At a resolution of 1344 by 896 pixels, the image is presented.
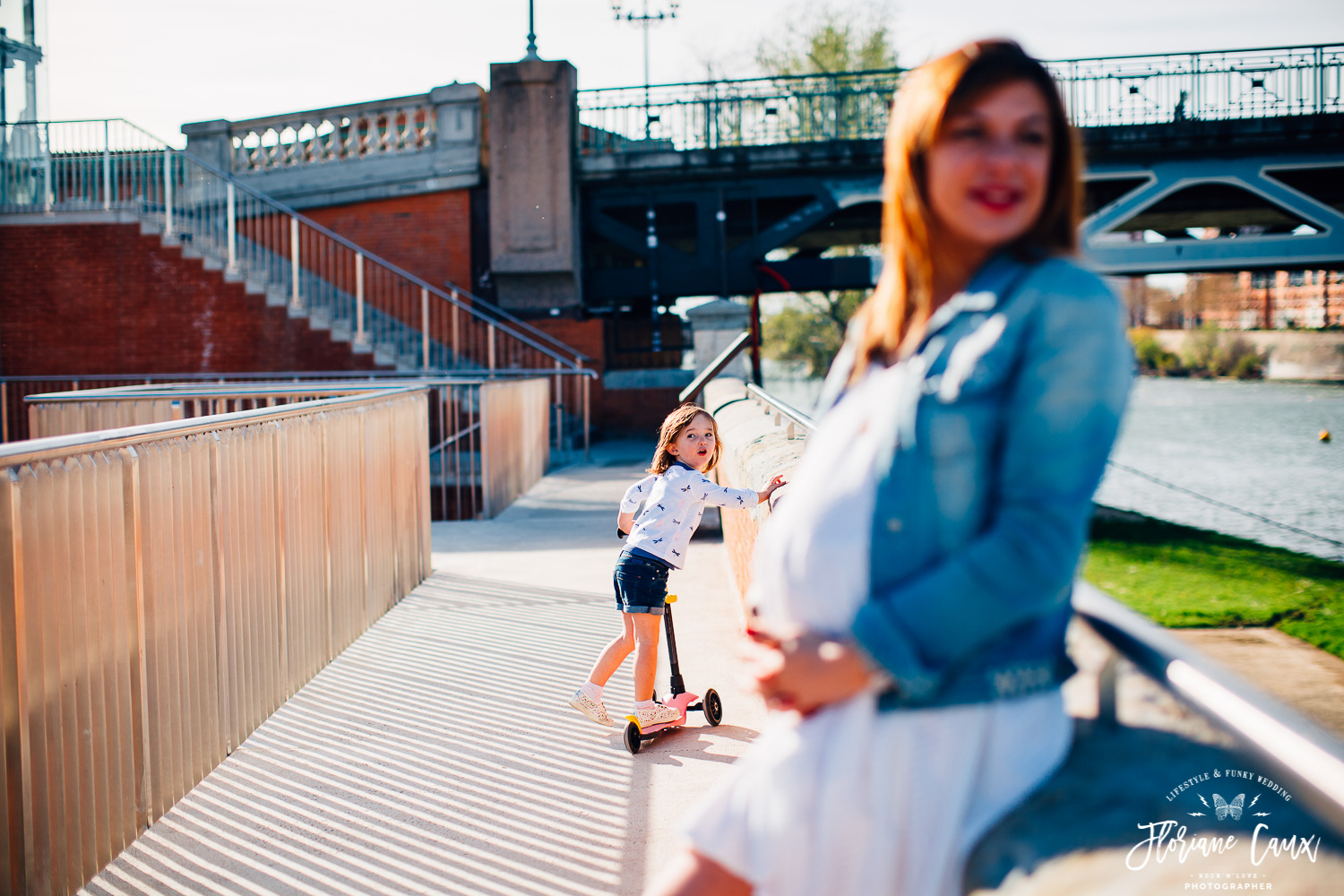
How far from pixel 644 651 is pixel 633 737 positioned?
361mm

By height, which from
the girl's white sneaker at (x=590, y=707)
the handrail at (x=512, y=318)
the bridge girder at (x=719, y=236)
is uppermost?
the bridge girder at (x=719, y=236)

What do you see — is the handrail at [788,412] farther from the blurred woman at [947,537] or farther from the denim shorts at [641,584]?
the blurred woman at [947,537]

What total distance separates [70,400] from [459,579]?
3017 mm

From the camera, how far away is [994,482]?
51.8 inches

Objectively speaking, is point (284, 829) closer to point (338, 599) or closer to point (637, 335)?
point (338, 599)

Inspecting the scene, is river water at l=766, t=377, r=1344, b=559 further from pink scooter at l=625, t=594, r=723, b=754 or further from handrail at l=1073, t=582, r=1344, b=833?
handrail at l=1073, t=582, r=1344, b=833

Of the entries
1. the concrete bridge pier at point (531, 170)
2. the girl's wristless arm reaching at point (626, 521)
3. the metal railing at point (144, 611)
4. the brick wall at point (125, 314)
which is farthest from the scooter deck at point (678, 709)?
the concrete bridge pier at point (531, 170)

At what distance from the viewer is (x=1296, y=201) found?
70.4 ft

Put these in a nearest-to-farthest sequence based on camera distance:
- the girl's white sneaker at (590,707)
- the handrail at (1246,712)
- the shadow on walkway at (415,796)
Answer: the handrail at (1246,712) < the shadow on walkway at (415,796) < the girl's white sneaker at (590,707)

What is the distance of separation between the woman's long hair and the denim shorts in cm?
294

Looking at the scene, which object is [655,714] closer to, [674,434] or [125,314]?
[674,434]

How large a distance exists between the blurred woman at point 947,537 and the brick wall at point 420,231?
2056 cm

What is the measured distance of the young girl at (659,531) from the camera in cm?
437

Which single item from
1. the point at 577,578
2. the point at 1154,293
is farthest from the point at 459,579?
the point at 1154,293
